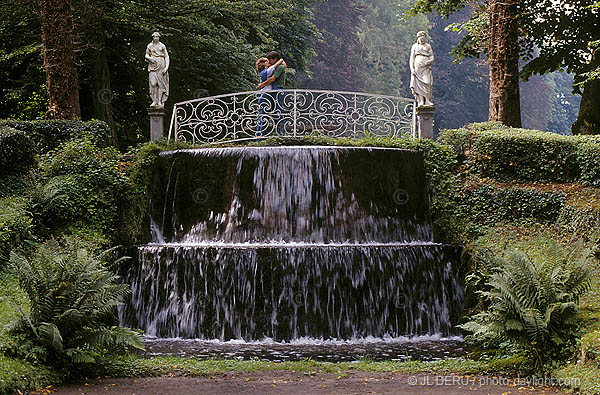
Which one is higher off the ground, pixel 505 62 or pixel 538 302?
pixel 505 62

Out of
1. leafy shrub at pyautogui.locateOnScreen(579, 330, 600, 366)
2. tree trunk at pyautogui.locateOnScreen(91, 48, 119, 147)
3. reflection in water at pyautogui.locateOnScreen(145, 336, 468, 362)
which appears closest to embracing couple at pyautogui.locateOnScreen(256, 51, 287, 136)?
tree trunk at pyautogui.locateOnScreen(91, 48, 119, 147)

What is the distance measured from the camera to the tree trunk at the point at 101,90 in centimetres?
1908

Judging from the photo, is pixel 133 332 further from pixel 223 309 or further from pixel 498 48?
pixel 498 48

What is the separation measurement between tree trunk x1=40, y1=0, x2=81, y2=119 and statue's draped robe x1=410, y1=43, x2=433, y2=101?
775 cm

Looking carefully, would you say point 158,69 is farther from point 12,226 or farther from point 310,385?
point 310,385

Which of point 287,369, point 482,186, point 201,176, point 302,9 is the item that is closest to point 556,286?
point 287,369

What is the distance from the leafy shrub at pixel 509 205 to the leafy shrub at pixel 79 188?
663cm

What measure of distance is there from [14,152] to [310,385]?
761 centimetres

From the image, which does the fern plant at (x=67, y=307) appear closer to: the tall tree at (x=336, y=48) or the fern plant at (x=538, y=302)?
the fern plant at (x=538, y=302)

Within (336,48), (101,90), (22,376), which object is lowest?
(22,376)

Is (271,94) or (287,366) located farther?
(271,94)

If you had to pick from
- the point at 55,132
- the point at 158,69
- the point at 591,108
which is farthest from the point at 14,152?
the point at 591,108

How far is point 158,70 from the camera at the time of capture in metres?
16.0

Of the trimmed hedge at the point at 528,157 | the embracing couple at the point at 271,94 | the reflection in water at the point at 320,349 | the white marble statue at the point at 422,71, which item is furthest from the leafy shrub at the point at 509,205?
the embracing couple at the point at 271,94
